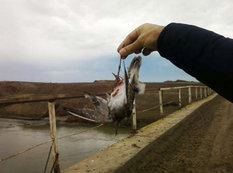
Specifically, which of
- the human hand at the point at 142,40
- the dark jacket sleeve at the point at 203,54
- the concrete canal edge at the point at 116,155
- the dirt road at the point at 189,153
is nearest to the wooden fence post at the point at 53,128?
the concrete canal edge at the point at 116,155

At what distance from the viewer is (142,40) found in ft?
3.36

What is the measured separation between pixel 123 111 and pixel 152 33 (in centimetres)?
65

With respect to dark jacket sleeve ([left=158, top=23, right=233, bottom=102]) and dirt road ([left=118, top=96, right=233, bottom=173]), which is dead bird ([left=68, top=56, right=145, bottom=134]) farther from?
dirt road ([left=118, top=96, right=233, bottom=173])

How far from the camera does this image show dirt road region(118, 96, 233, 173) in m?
3.72

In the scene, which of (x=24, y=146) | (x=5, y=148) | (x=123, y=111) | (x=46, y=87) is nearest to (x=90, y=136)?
(x=24, y=146)

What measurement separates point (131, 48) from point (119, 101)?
442 millimetres

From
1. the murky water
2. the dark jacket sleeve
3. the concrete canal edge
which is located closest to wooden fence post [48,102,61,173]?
the concrete canal edge

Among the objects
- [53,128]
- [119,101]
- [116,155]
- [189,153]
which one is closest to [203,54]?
[119,101]

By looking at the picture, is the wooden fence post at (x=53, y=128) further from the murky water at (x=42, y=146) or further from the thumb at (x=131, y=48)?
the thumb at (x=131, y=48)

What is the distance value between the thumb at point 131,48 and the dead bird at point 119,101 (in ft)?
0.49

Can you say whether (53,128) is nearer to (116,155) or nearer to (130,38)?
(116,155)

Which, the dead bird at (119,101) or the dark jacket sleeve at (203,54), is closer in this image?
the dark jacket sleeve at (203,54)

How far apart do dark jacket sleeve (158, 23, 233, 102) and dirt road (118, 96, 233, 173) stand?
2.93 meters

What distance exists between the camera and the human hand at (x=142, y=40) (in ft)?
3.09
